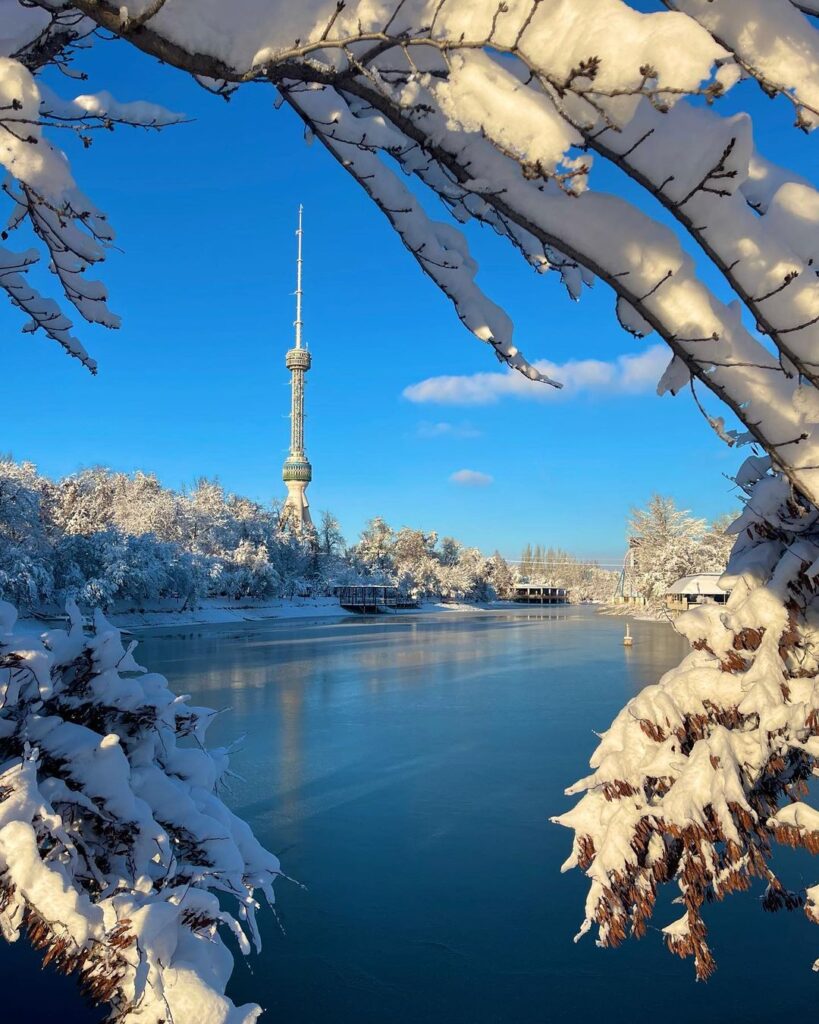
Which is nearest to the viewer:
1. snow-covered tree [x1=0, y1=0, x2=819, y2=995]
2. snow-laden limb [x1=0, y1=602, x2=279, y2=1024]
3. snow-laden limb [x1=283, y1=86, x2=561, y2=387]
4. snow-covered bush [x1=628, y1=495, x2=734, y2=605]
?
snow-covered tree [x1=0, y1=0, x2=819, y2=995]

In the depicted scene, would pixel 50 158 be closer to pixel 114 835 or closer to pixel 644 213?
pixel 644 213

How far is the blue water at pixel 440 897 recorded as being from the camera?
4.70m

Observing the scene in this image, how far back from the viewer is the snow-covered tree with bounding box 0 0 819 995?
1.38 meters

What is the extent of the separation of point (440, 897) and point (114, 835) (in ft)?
14.9

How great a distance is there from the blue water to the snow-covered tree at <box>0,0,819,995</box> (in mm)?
3079

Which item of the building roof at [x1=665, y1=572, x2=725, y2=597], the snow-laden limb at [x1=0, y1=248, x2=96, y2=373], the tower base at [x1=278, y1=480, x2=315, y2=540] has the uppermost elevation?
the tower base at [x1=278, y1=480, x2=315, y2=540]

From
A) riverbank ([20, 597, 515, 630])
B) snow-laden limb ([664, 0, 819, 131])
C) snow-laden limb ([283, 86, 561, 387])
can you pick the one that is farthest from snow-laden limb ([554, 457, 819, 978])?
riverbank ([20, 597, 515, 630])

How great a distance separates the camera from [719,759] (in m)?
2.14

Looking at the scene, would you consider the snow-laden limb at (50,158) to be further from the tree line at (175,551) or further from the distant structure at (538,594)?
the distant structure at (538,594)

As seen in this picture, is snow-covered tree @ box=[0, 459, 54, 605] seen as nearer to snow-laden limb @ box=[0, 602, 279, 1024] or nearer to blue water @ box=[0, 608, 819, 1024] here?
blue water @ box=[0, 608, 819, 1024]

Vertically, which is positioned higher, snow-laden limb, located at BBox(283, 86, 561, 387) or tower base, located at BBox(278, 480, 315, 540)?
tower base, located at BBox(278, 480, 315, 540)

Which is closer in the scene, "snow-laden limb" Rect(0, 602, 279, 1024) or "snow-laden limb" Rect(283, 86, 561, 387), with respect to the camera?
"snow-laden limb" Rect(0, 602, 279, 1024)

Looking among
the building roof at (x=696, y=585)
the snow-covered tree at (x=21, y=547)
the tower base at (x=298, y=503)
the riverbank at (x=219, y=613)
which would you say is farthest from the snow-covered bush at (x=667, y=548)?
the tower base at (x=298, y=503)

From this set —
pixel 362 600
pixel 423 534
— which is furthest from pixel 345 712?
pixel 423 534
